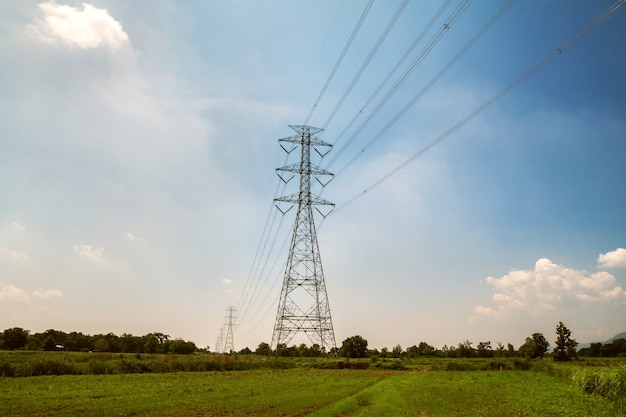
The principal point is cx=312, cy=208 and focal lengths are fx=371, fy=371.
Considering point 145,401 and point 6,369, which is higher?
point 6,369

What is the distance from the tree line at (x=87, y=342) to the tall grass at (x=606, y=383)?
139m

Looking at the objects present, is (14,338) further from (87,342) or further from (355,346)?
(355,346)

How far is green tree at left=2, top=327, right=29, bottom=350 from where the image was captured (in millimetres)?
A: 121875

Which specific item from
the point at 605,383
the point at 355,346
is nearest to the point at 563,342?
the point at 355,346

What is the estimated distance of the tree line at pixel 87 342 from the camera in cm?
12344

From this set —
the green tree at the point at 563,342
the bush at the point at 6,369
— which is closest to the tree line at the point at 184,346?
the green tree at the point at 563,342

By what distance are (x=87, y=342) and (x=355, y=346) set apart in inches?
4197

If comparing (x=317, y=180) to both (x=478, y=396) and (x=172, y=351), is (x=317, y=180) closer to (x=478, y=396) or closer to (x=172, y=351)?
(x=478, y=396)

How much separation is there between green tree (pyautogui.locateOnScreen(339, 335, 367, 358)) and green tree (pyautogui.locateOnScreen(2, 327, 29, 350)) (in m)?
108

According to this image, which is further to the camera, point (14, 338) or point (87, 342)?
point (87, 342)

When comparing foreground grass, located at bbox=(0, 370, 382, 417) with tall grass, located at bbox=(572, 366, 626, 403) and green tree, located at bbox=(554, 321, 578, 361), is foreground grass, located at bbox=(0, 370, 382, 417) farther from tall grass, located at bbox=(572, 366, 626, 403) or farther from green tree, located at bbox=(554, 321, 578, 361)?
green tree, located at bbox=(554, 321, 578, 361)

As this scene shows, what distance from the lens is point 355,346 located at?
429 feet

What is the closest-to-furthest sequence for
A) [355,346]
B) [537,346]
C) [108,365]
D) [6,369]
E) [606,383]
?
[606,383] → [6,369] → [108,365] → [355,346] → [537,346]

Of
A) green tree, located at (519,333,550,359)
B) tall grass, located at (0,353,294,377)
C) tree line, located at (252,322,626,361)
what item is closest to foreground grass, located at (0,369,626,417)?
tall grass, located at (0,353,294,377)
